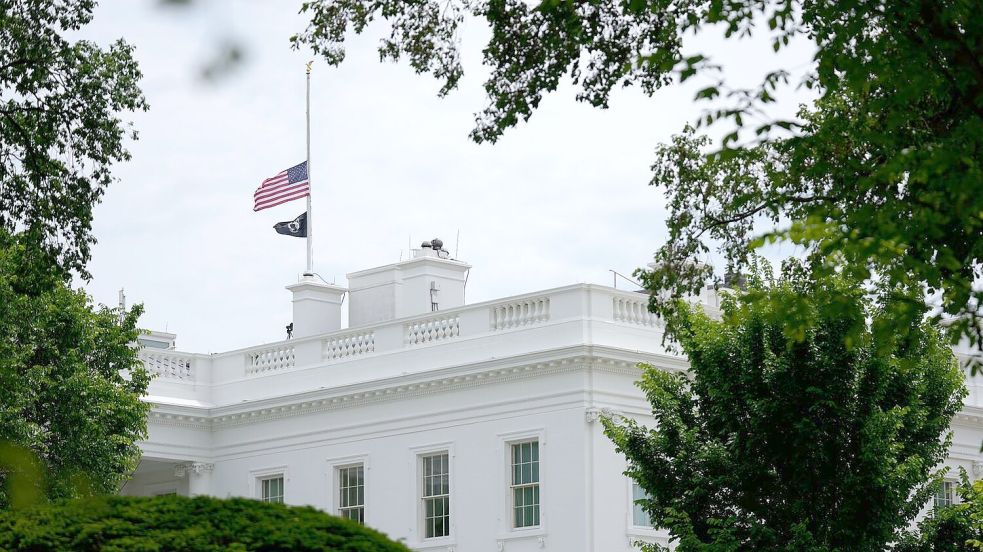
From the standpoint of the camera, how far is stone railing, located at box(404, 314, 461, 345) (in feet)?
112

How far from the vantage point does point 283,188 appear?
133 feet

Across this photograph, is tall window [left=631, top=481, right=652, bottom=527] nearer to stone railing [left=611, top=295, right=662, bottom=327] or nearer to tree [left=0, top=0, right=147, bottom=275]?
stone railing [left=611, top=295, right=662, bottom=327]

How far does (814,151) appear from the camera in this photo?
651 inches

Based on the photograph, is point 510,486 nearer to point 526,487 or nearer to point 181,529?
point 526,487

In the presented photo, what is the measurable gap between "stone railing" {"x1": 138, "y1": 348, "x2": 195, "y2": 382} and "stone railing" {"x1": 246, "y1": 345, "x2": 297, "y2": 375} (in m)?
1.28

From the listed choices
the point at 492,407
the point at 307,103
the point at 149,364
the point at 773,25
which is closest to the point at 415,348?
the point at 492,407

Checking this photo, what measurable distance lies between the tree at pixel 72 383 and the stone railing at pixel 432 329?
6.16 m

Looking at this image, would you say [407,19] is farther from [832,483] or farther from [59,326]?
[59,326]

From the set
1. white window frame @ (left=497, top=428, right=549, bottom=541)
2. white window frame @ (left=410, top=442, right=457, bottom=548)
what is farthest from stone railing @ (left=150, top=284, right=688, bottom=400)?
white window frame @ (left=410, top=442, right=457, bottom=548)

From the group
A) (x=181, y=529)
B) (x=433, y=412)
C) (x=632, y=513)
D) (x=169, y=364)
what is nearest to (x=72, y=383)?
(x=433, y=412)

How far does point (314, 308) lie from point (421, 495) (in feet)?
22.0

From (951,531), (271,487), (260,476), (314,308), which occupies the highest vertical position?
(314,308)

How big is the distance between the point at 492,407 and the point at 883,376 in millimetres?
9898

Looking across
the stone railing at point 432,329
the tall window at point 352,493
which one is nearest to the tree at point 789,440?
the stone railing at point 432,329
